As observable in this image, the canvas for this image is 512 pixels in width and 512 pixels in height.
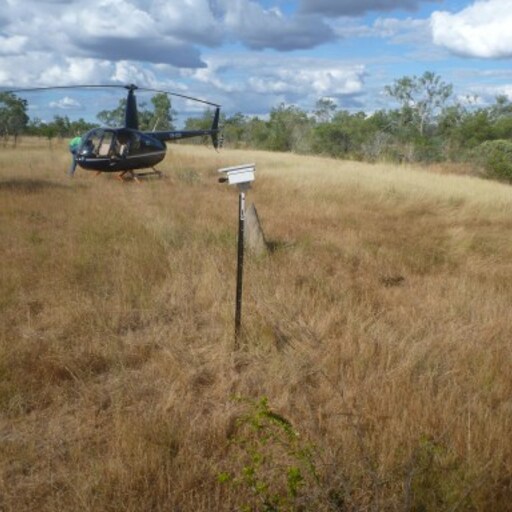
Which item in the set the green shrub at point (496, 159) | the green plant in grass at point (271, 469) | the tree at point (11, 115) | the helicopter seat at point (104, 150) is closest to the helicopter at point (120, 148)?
the helicopter seat at point (104, 150)

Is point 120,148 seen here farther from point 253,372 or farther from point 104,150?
point 253,372

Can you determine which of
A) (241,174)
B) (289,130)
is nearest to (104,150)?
(241,174)

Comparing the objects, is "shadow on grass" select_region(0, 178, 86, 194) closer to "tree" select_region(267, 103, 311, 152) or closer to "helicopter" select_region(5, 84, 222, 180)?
"helicopter" select_region(5, 84, 222, 180)

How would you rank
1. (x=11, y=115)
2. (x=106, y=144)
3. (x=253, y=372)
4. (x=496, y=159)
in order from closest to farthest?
1. (x=253, y=372)
2. (x=106, y=144)
3. (x=496, y=159)
4. (x=11, y=115)

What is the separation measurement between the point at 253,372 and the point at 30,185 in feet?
41.7

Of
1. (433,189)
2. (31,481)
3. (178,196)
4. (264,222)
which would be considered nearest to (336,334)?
(31,481)

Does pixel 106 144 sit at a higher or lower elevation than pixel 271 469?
higher

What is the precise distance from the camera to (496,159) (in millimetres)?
25703

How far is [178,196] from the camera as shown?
14.6m

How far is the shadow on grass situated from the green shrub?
18.6m

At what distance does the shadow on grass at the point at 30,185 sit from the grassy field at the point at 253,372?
4.73m

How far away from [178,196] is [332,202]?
4.04 metres

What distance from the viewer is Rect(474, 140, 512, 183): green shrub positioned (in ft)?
82.1

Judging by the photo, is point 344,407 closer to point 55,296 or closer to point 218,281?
point 218,281
